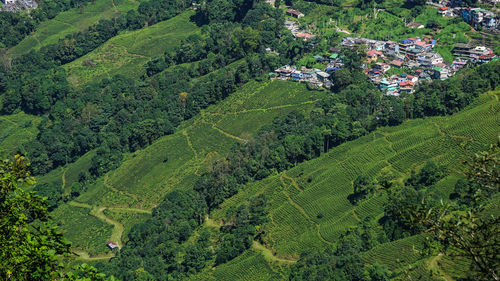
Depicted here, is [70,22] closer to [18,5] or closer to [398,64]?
[18,5]

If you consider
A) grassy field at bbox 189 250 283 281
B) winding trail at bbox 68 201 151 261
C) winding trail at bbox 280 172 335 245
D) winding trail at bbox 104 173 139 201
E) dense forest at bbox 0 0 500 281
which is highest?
dense forest at bbox 0 0 500 281

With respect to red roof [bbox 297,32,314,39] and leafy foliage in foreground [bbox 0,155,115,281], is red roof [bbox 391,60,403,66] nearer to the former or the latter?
red roof [bbox 297,32,314,39]

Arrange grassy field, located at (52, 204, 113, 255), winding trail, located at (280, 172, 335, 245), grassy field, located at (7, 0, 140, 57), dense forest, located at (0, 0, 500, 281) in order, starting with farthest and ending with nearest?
grassy field, located at (7, 0, 140, 57) → grassy field, located at (52, 204, 113, 255) → winding trail, located at (280, 172, 335, 245) → dense forest, located at (0, 0, 500, 281)

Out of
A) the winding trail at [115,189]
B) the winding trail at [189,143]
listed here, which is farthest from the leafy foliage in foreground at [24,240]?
the winding trail at [189,143]

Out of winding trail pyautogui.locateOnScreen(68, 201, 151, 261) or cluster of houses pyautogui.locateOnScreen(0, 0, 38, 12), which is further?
cluster of houses pyautogui.locateOnScreen(0, 0, 38, 12)

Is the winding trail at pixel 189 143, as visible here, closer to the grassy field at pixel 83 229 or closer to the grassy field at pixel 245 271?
the grassy field at pixel 83 229

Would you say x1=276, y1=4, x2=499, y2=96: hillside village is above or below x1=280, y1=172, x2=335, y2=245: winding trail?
above

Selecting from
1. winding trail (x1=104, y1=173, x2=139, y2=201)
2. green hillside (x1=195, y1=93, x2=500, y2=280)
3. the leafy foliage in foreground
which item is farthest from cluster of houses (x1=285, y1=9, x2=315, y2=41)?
the leafy foliage in foreground
